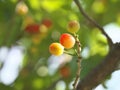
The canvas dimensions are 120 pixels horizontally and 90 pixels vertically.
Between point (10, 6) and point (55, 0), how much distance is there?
11.4 inches

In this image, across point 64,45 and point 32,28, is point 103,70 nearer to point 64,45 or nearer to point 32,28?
point 64,45

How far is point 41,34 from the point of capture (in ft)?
6.97

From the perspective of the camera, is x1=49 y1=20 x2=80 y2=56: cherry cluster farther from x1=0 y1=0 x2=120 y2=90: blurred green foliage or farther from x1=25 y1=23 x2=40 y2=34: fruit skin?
x1=25 y1=23 x2=40 y2=34: fruit skin

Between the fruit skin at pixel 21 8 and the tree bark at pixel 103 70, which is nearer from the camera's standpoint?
the tree bark at pixel 103 70

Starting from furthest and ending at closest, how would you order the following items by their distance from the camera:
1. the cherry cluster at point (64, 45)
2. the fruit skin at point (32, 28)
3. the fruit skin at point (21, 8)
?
the fruit skin at point (32, 28), the fruit skin at point (21, 8), the cherry cluster at point (64, 45)

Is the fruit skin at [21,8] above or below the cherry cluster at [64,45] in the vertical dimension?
above

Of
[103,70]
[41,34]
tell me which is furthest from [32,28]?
[103,70]

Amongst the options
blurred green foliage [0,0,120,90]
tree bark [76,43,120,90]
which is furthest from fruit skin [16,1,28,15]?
tree bark [76,43,120,90]

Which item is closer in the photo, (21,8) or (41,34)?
(21,8)

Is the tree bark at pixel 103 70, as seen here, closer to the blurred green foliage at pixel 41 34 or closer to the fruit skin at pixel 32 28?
the blurred green foliage at pixel 41 34

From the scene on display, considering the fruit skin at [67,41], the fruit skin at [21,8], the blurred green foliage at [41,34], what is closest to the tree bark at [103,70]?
the fruit skin at [67,41]

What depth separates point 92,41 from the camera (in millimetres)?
1996

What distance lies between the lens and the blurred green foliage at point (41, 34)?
6.26ft

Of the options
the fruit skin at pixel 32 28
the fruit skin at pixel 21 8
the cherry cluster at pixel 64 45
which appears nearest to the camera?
the cherry cluster at pixel 64 45
